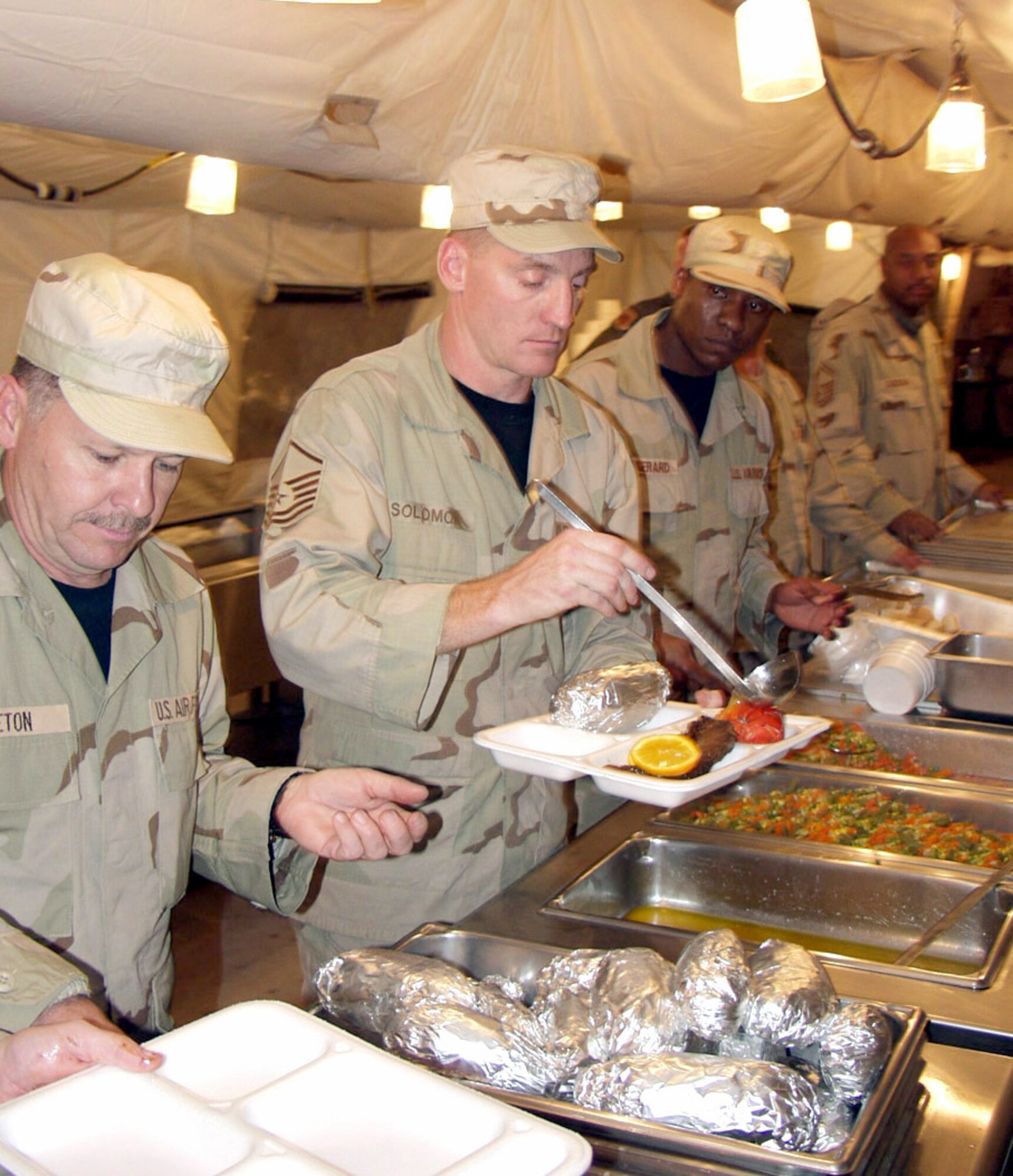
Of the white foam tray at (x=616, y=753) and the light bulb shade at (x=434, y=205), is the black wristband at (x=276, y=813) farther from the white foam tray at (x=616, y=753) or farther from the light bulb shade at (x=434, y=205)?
the light bulb shade at (x=434, y=205)

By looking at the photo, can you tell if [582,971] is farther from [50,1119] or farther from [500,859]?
[500,859]

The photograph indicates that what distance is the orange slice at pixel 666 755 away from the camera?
1755 millimetres

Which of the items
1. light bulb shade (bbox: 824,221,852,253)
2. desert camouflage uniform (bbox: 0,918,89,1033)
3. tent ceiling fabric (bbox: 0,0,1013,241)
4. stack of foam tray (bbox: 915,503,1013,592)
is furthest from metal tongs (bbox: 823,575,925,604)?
light bulb shade (bbox: 824,221,852,253)

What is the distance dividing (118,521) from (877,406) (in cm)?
419

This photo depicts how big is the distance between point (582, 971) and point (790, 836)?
2.68ft

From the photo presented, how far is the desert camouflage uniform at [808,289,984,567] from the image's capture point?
4.76 metres

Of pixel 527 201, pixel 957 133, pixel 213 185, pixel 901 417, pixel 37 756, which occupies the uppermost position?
pixel 957 133

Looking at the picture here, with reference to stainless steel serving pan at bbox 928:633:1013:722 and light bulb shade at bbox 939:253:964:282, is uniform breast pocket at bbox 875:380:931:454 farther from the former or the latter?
light bulb shade at bbox 939:253:964:282

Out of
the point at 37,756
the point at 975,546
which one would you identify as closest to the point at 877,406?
the point at 975,546

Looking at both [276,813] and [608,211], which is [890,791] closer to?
[276,813]

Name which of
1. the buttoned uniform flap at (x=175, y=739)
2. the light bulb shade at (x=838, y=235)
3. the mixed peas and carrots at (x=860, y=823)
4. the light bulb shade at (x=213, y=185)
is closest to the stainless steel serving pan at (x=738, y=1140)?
the buttoned uniform flap at (x=175, y=739)

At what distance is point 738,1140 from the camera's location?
1.12 meters

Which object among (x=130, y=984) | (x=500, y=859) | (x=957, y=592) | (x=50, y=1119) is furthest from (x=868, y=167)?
(x=50, y=1119)

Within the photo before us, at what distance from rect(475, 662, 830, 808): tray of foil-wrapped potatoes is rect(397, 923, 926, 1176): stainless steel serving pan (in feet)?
1.62
